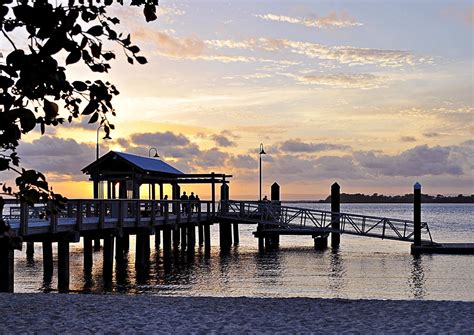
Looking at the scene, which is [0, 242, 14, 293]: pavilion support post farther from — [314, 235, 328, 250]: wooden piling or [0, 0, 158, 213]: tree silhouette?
[314, 235, 328, 250]: wooden piling

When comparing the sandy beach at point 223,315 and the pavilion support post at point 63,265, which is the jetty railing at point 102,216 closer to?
the pavilion support post at point 63,265

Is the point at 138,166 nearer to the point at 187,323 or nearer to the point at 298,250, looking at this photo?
the point at 298,250

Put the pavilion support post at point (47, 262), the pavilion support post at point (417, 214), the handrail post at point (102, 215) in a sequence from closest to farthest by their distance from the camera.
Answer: the handrail post at point (102, 215)
the pavilion support post at point (47, 262)
the pavilion support post at point (417, 214)

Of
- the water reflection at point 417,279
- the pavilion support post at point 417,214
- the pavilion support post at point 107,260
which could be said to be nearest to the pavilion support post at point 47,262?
the pavilion support post at point 107,260

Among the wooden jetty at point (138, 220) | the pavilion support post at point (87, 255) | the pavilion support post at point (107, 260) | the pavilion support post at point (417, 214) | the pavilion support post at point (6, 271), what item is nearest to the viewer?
the pavilion support post at point (6, 271)

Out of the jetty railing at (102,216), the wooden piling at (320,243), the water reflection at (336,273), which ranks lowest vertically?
the water reflection at (336,273)

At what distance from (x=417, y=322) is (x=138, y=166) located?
26.9 metres

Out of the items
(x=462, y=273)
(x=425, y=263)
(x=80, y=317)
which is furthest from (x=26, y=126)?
(x=425, y=263)

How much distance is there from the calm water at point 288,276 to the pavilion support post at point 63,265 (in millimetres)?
940

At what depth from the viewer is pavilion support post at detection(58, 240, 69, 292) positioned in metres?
24.0

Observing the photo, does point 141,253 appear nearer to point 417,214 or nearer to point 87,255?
point 87,255

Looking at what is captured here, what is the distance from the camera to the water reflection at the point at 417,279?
987 inches

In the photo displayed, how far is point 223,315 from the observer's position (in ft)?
37.9

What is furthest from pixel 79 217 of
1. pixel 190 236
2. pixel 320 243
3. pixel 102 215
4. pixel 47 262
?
pixel 320 243
